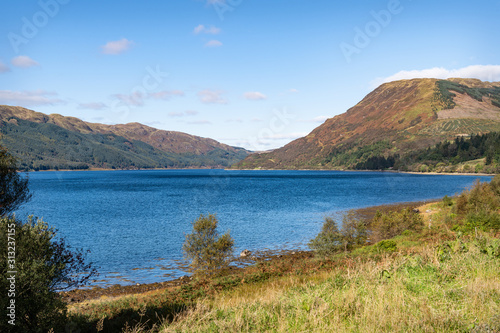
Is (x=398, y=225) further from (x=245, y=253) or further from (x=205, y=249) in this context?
(x=205, y=249)

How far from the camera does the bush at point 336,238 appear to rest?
31.6 metres

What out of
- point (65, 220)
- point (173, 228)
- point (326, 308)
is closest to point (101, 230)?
point (173, 228)

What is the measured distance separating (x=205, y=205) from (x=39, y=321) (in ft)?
263

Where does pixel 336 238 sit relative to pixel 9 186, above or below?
below

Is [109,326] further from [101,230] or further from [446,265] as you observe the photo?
[101,230]

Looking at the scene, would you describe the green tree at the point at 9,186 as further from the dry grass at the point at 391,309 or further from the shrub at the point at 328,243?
the shrub at the point at 328,243

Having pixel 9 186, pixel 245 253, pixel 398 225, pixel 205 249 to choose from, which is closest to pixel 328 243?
pixel 245 253

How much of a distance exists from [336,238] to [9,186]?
28645mm

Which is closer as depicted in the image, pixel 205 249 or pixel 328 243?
pixel 205 249

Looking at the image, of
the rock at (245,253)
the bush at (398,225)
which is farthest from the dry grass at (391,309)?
the bush at (398,225)

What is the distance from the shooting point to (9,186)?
69.1ft

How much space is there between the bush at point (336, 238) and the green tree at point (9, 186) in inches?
1006

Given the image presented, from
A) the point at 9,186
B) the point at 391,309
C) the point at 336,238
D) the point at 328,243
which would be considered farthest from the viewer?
the point at 336,238

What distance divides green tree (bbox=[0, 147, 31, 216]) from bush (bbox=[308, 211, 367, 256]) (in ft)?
83.9
